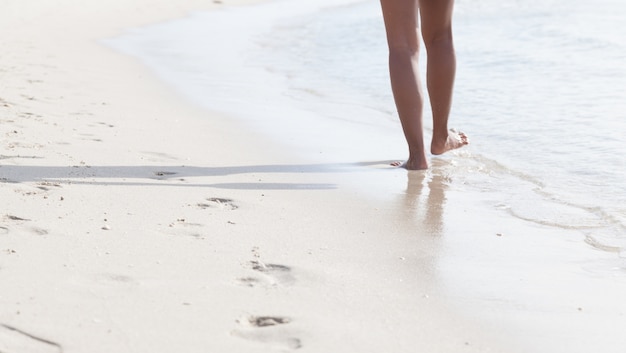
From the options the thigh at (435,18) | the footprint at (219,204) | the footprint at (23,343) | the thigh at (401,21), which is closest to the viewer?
the footprint at (23,343)

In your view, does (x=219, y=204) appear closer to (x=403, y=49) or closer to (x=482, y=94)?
(x=403, y=49)

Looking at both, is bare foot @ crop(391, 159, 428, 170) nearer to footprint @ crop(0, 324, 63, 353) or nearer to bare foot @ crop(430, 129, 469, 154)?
bare foot @ crop(430, 129, 469, 154)

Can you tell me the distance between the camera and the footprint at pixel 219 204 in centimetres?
314

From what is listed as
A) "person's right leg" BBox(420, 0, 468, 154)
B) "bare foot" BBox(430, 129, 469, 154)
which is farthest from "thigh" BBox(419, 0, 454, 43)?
"bare foot" BBox(430, 129, 469, 154)

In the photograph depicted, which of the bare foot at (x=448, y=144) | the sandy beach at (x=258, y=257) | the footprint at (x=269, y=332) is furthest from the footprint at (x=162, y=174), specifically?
the footprint at (x=269, y=332)

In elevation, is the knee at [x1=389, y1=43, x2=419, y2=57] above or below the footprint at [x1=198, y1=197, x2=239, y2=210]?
above

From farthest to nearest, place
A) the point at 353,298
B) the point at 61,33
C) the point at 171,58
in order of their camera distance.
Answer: the point at 61,33
the point at 171,58
the point at 353,298

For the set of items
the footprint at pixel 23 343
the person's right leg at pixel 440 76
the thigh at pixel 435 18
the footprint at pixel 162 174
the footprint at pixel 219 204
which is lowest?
the footprint at pixel 219 204

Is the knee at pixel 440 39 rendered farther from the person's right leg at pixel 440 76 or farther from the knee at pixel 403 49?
the knee at pixel 403 49

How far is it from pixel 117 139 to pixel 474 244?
1.92 m

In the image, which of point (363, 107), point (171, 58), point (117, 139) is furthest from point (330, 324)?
point (171, 58)

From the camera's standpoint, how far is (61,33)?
877 centimetres

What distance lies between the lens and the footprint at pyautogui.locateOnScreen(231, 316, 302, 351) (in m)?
2.03

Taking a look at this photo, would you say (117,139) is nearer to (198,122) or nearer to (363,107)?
(198,122)
